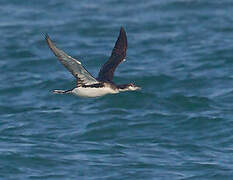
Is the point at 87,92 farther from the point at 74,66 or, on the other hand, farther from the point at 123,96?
the point at 123,96

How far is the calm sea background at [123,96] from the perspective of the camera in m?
16.5

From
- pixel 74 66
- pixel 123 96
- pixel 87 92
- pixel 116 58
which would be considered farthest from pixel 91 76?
pixel 123 96

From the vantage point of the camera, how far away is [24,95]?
21547 millimetres

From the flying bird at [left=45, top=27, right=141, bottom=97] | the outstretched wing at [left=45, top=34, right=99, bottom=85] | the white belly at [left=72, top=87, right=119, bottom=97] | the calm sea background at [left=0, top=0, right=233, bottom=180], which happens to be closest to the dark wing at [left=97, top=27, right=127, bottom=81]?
the flying bird at [left=45, top=27, right=141, bottom=97]

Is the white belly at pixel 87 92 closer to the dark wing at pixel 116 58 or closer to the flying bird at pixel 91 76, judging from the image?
the flying bird at pixel 91 76

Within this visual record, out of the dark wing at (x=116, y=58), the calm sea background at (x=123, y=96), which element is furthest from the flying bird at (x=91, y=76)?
the calm sea background at (x=123, y=96)

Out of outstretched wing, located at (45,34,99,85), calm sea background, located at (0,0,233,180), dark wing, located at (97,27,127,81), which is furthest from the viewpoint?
dark wing, located at (97,27,127,81)

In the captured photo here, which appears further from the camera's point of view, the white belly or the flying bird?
the white belly

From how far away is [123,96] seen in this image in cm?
2094

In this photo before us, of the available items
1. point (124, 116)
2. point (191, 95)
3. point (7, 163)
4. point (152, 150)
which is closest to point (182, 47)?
point (191, 95)

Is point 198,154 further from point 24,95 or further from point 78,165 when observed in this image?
point 24,95

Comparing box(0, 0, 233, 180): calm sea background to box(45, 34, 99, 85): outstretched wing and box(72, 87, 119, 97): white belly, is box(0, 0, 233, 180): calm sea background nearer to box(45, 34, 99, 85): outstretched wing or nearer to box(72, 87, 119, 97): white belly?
box(72, 87, 119, 97): white belly

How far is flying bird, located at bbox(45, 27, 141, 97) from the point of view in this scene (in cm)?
1488

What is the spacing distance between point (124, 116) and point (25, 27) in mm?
7951
